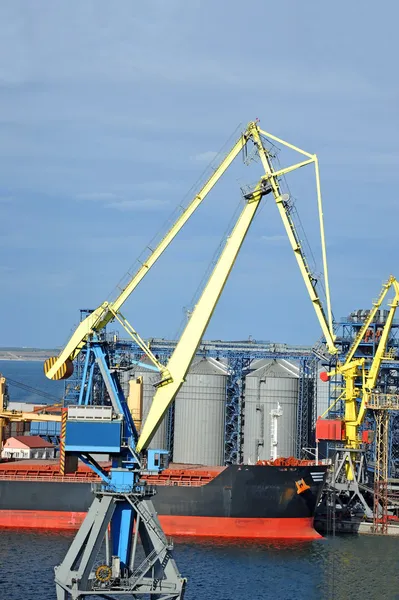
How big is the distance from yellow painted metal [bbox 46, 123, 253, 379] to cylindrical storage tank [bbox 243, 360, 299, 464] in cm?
2529

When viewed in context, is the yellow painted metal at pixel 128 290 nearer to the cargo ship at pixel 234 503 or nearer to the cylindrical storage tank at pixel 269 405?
the cargo ship at pixel 234 503

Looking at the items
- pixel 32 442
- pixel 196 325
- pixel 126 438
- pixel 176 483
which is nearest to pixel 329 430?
pixel 176 483

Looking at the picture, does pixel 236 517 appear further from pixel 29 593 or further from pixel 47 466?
pixel 29 593

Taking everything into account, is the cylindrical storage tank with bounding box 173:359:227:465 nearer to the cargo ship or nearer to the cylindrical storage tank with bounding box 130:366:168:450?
the cylindrical storage tank with bounding box 130:366:168:450

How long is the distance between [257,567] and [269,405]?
23.4 metres

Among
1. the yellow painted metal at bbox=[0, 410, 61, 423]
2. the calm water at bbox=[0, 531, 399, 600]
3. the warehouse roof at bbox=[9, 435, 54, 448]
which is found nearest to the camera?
the calm water at bbox=[0, 531, 399, 600]

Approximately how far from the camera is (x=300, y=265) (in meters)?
47.8

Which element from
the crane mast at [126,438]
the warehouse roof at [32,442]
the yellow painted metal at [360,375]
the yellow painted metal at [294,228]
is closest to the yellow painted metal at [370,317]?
the yellow painted metal at [360,375]

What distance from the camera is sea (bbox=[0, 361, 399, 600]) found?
3725 centimetres

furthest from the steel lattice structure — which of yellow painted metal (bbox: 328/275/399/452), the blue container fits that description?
the blue container

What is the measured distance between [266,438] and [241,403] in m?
4.08

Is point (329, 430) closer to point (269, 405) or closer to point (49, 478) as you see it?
point (269, 405)

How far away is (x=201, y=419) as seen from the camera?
64.8 metres

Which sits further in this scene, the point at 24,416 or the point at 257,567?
the point at 24,416
